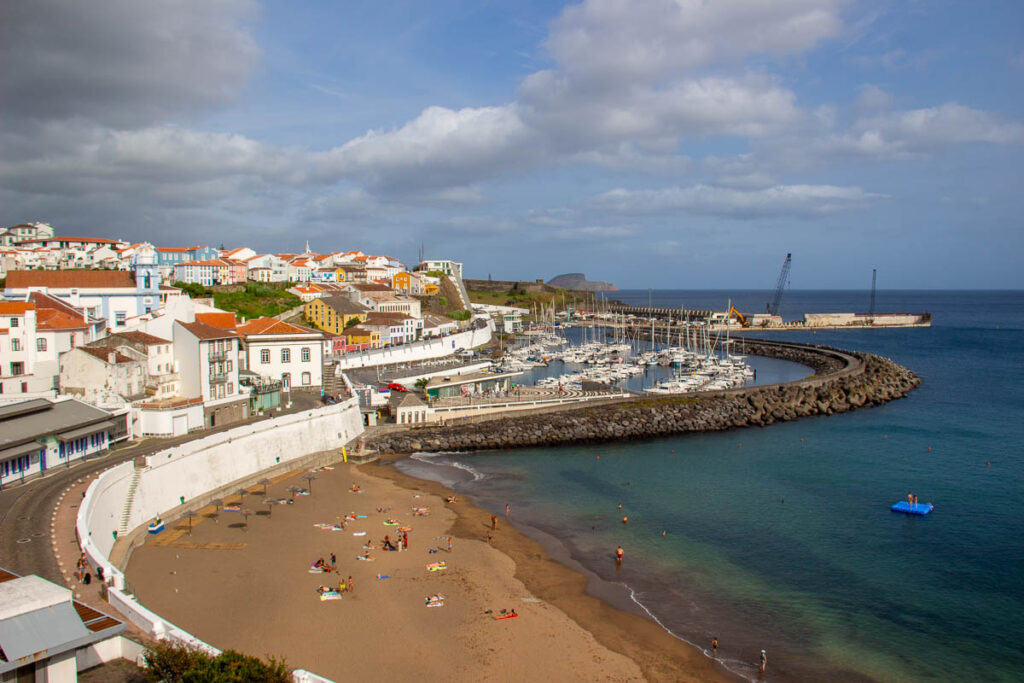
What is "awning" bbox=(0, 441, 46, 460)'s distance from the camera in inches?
826

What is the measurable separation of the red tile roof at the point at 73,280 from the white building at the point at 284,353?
41.0 feet

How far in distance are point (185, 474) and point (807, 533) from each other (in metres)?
22.7

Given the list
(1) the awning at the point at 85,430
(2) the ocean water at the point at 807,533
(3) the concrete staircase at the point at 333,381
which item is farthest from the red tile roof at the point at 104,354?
(2) the ocean water at the point at 807,533

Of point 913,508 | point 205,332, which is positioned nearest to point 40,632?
point 205,332

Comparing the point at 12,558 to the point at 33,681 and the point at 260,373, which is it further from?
the point at 260,373

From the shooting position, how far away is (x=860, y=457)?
36.2m

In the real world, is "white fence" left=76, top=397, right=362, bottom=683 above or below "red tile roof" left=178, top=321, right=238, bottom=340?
below

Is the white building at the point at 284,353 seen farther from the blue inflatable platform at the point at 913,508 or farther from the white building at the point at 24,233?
the white building at the point at 24,233

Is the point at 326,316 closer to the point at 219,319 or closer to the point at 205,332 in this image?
the point at 219,319

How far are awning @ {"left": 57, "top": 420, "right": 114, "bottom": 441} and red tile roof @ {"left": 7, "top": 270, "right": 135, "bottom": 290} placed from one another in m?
24.5

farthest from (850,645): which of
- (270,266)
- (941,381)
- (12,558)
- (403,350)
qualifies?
(270,266)

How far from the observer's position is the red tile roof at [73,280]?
151 ft

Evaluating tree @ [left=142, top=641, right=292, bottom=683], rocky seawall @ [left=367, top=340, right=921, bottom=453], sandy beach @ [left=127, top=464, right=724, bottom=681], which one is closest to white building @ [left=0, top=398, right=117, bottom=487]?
sandy beach @ [left=127, top=464, right=724, bottom=681]

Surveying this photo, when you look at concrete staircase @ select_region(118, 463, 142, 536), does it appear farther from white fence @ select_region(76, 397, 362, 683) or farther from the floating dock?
the floating dock
